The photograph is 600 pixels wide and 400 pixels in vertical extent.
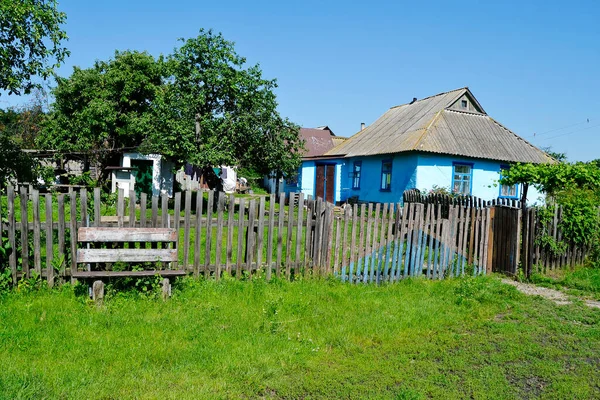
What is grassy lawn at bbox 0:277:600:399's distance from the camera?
383 centimetres

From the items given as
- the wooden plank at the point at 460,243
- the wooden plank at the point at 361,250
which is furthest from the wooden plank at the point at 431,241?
the wooden plank at the point at 361,250

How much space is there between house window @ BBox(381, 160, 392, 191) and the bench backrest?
17.3 meters

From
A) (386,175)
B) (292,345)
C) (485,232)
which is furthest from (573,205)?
(386,175)

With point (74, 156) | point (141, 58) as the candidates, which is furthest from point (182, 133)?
point (74, 156)

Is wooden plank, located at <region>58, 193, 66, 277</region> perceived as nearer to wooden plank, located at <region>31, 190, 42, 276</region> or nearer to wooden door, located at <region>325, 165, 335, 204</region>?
wooden plank, located at <region>31, 190, 42, 276</region>

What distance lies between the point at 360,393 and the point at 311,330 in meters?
1.43

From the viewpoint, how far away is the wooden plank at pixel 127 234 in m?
5.77

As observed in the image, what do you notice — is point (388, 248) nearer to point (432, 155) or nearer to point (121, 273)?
point (121, 273)

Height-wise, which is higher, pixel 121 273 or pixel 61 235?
pixel 61 235

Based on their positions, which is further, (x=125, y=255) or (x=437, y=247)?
(x=437, y=247)

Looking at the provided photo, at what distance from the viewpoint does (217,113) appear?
19.1m

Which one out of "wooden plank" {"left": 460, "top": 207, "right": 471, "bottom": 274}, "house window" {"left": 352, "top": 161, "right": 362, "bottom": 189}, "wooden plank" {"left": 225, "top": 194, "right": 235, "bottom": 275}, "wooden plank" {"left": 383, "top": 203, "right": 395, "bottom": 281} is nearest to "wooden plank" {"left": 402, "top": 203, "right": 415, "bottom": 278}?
"wooden plank" {"left": 383, "top": 203, "right": 395, "bottom": 281}

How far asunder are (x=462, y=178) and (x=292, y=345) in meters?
18.5

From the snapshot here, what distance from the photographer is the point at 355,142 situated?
27.5 meters
